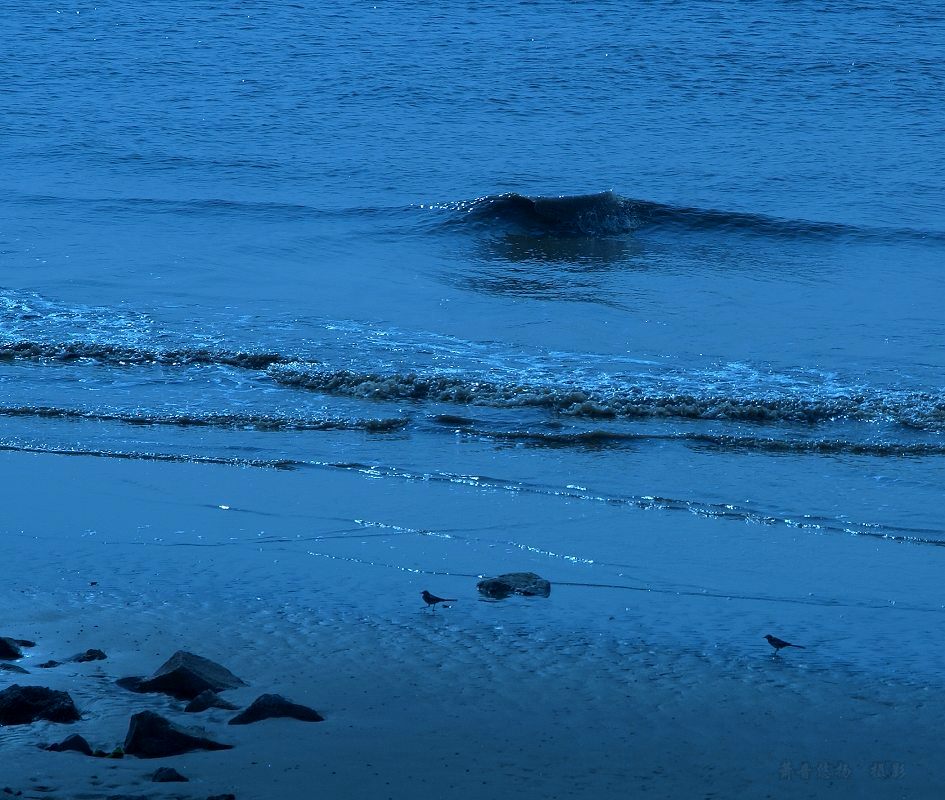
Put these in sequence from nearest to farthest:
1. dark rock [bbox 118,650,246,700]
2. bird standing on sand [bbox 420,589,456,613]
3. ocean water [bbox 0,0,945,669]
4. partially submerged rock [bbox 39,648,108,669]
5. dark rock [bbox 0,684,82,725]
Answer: dark rock [bbox 0,684,82,725], dark rock [bbox 118,650,246,700], partially submerged rock [bbox 39,648,108,669], bird standing on sand [bbox 420,589,456,613], ocean water [bbox 0,0,945,669]

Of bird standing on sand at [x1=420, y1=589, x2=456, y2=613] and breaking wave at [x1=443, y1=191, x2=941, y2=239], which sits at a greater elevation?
breaking wave at [x1=443, y1=191, x2=941, y2=239]

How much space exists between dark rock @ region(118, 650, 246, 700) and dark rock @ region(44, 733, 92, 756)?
1.55 ft

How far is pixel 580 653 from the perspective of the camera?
509cm

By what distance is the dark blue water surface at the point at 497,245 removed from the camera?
828cm

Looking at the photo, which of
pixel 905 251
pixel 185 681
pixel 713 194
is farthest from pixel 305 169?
pixel 185 681

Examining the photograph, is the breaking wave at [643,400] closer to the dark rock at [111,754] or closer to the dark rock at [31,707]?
the dark rock at [31,707]

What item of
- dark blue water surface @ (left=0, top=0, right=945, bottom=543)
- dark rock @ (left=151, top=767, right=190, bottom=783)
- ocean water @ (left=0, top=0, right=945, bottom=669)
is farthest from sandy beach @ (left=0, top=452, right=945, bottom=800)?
dark blue water surface @ (left=0, top=0, right=945, bottom=543)

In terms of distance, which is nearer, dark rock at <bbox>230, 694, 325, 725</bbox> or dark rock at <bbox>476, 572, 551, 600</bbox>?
dark rock at <bbox>230, 694, 325, 725</bbox>

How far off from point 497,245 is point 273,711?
11.4 metres

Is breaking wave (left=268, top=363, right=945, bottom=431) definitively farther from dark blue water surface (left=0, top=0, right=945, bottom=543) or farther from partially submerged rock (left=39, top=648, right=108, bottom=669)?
partially submerged rock (left=39, top=648, right=108, bottom=669)

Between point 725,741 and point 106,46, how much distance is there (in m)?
23.3

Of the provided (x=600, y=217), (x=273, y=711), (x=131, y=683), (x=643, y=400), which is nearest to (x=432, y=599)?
(x=273, y=711)

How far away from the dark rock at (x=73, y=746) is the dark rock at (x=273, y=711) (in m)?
0.48

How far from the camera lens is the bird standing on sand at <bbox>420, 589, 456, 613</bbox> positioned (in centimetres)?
543
